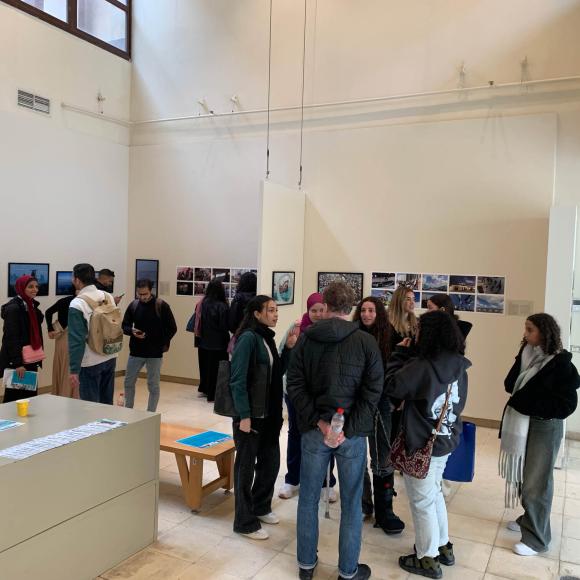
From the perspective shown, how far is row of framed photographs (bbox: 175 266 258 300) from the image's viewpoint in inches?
307

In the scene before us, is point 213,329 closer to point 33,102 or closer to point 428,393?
point 33,102

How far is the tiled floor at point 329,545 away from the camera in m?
3.22

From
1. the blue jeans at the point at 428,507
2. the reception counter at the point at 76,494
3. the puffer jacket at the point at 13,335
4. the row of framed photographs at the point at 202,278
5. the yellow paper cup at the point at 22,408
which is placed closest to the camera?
the reception counter at the point at 76,494

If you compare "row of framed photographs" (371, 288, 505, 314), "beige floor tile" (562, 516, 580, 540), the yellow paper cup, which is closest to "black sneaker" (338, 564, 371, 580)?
"beige floor tile" (562, 516, 580, 540)

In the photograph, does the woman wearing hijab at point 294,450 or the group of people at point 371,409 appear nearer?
the group of people at point 371,409

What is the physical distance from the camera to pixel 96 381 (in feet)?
15.6

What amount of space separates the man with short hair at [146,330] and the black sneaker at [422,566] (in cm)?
307

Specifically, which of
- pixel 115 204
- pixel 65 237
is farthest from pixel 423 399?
pixel 115 204

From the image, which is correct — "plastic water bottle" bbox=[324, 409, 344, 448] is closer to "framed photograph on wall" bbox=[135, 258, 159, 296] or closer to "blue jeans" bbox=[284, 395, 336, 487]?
"blue jeans" bbox=[284, 395, 336, 487]

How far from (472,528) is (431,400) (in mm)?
1459

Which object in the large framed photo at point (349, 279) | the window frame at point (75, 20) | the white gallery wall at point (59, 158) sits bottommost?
the large framed photo at point (349, 279)

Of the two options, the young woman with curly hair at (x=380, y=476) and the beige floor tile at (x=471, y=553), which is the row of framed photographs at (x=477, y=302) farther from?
the beige floor tile at (x=471, y=553)

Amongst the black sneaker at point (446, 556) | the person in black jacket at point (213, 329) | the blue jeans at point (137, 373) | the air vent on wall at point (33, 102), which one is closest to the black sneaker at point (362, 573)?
the black sneaker at point (446, 556)

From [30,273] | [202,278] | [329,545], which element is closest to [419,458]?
[329,545]
